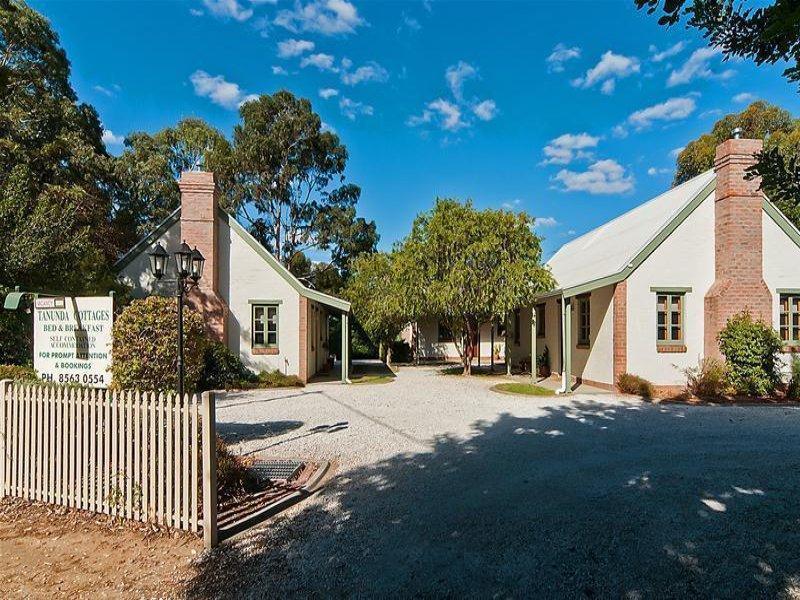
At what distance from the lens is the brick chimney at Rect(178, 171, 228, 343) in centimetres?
1454

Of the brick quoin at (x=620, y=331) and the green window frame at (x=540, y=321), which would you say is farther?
the green window frame at (x=540, y=321)

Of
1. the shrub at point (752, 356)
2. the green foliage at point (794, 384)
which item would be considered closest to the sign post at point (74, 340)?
the shrub at point (752, 356)

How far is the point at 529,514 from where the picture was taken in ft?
14.9

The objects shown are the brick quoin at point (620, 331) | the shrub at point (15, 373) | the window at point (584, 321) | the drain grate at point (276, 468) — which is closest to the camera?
the drain grate at point (276, 468)

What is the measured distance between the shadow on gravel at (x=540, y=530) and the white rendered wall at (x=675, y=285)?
6.32 meters

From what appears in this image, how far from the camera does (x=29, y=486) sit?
16.1 ft

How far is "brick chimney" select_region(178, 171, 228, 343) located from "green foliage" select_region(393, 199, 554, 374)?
20.0 ft

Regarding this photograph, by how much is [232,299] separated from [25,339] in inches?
217

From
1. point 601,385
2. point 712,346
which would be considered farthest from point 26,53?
point 712,346

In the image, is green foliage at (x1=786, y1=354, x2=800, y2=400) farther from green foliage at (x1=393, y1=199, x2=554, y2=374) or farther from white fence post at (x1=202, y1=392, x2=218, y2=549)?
white fence post at (x1=202, y1=392, x2=218, y2=549)

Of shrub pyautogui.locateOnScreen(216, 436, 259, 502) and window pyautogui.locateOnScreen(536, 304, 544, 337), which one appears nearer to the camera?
shrub pyautogui.locateOnScreen(216, 436, 259, 502)

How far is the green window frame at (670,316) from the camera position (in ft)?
43.8

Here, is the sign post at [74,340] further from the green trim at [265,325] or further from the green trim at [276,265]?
the green trim at [276,265]

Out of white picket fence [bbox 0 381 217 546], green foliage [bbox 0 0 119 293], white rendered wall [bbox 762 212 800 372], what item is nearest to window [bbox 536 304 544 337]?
white rendered wall [bbox 762 212 800 372]
